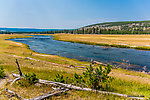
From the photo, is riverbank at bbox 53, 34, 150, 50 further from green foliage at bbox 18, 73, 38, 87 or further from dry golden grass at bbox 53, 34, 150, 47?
green foliage at bbox 18, 73, 38, 87

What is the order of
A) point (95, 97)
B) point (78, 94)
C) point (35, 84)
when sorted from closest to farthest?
point (95, 97)
point (78, 94)
point (35, 84)

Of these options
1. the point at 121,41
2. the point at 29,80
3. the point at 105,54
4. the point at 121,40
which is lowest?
the point at 105,54

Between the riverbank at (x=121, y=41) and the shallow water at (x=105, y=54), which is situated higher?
the riverbank at (x=121, y=41)

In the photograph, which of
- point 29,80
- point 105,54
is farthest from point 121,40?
point 29,80

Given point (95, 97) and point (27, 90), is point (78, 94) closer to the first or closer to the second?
point (95, 97)

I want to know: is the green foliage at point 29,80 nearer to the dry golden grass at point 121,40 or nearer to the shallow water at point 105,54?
the shallow water at point 105,54

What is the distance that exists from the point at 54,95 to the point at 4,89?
432 centimetres

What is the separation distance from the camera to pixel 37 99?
7.09 metres

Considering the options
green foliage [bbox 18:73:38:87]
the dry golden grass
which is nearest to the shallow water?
the dry golden grass

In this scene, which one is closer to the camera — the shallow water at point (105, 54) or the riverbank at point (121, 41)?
the shallow water at point (105, 54)

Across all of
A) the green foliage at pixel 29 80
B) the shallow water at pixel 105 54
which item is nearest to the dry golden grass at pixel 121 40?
the shallow water at pixel 105 54

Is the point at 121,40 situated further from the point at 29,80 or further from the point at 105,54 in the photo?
the point at 29,80

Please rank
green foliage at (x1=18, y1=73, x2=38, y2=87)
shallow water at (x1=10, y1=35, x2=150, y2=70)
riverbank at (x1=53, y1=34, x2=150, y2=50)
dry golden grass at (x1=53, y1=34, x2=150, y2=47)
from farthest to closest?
dry golden grass at (x1=53, y1=34, x2=150, y2=47) → riverbank at (x1=53, y1=34, x2=150, y2=50) → shallow water at (x1=10, y1=35, x2=150, y2=70) → green foliage at (x1=18, y1=73, x2=38, y2=87)

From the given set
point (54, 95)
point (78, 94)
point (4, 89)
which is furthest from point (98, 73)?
point (4, 89)
